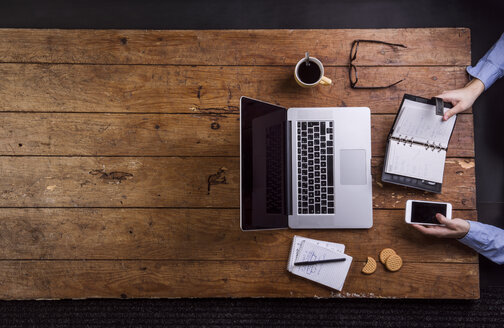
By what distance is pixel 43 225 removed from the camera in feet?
4.35

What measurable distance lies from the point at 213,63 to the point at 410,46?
860 mm

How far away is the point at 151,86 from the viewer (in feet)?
4.47

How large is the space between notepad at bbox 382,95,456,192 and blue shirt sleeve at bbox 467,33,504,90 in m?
0.21

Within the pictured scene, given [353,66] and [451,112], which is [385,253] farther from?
[353,66]

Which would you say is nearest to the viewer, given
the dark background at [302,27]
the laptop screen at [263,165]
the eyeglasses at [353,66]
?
the laptop screen at [263,165]

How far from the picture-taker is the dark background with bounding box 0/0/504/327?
1.59 m

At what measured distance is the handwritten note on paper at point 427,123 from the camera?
1268 mm

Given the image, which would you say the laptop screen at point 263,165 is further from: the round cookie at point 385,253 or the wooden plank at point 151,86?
the round cookie at point 385,253

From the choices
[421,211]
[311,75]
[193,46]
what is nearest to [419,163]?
[421,211]

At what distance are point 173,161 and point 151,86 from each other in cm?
34

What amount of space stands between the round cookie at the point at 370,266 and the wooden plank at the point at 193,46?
0.84m

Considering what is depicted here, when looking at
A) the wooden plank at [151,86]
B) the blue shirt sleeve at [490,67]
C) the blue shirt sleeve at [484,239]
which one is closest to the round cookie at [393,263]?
the blue shirt sleeve at [484,239]

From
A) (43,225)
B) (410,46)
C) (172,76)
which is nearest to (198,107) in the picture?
(172,76)

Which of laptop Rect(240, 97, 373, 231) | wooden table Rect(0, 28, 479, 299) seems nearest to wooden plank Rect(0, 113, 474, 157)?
wooden table Rect(0, 28, 479, 299)
